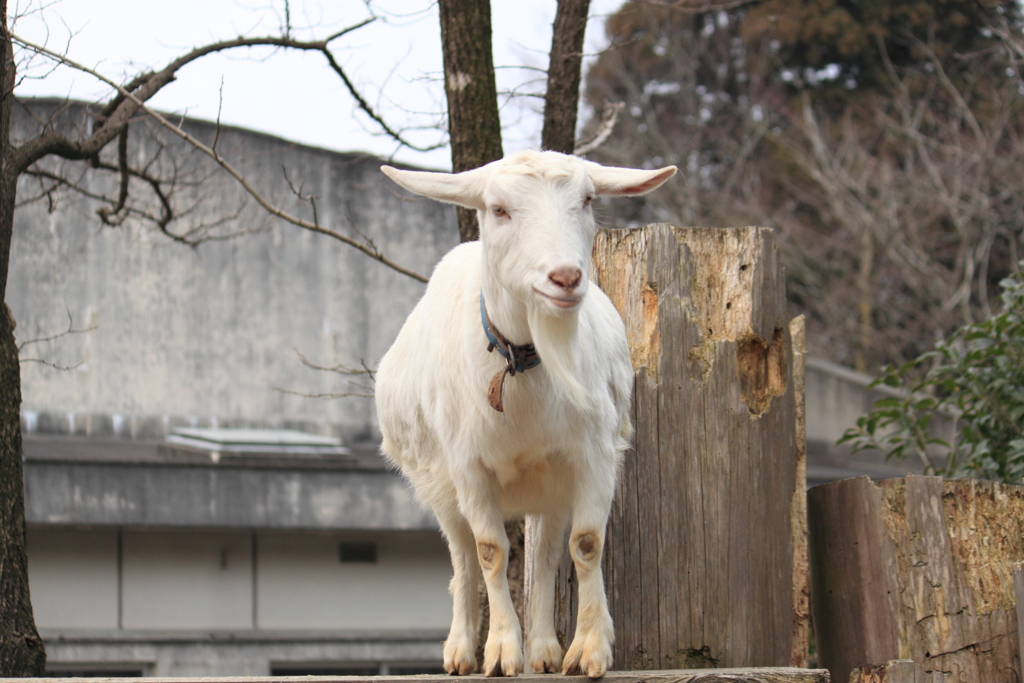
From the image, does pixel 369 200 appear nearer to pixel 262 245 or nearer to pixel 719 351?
pixel 262 245

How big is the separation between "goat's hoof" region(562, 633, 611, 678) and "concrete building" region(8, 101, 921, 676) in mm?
5099

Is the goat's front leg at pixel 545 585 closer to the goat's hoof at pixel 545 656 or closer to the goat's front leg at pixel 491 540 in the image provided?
the goat's hoof at pixel 545 656

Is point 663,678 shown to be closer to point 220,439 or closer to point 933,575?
point 933,575

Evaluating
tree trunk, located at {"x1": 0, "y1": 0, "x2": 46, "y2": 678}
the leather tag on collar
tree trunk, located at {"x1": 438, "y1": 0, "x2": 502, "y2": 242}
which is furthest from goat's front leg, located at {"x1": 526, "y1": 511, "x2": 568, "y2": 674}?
tree trunk, located at {"x1": 438, "y1": 0, "x2": 502, "y2": 242}

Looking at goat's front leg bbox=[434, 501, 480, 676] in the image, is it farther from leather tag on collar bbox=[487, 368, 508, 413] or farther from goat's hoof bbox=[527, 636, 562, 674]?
leather tag on collar bbox=[487, 368, 508, 413]

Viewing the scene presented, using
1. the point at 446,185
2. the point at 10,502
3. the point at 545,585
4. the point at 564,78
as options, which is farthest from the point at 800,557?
the point at 10,502

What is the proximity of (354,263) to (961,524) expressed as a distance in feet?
30.9

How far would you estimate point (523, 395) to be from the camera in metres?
3.28

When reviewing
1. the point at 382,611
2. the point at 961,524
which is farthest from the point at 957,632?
the point at 382,611

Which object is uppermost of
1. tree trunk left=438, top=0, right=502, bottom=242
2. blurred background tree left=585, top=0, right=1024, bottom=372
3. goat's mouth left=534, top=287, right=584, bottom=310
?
blurred background tree left=585, top=0, right=1024, bottom=372

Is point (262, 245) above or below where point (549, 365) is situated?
above

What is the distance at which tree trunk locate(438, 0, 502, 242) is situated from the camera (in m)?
5.21

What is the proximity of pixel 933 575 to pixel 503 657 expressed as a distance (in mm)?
1809

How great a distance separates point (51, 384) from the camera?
10.9 meters
